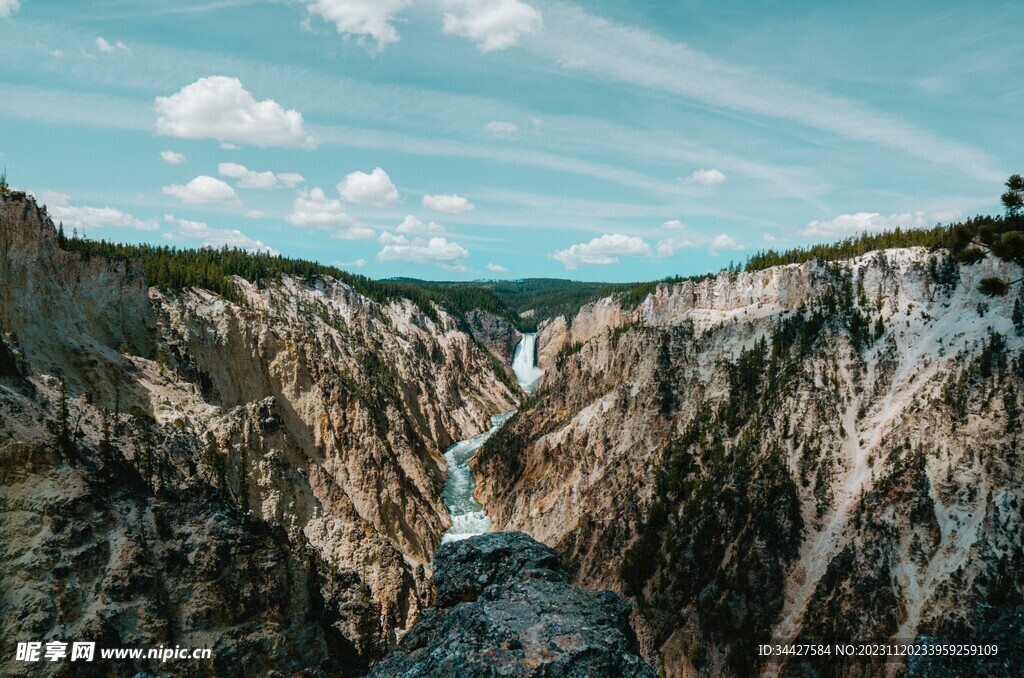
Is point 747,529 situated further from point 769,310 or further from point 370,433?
point 370,433

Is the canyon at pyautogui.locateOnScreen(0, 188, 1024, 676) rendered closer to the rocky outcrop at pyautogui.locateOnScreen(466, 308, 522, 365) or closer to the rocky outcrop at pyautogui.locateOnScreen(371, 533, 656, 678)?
the rocky outcrop at pyautogui.locateOnScreen(371, 533, 656, 678)

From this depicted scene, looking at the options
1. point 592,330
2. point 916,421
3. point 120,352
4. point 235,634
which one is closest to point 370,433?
point 120,352

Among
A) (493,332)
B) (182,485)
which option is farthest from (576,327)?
(182,485)

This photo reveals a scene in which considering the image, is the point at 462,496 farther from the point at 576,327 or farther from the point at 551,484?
the point at 576,327
